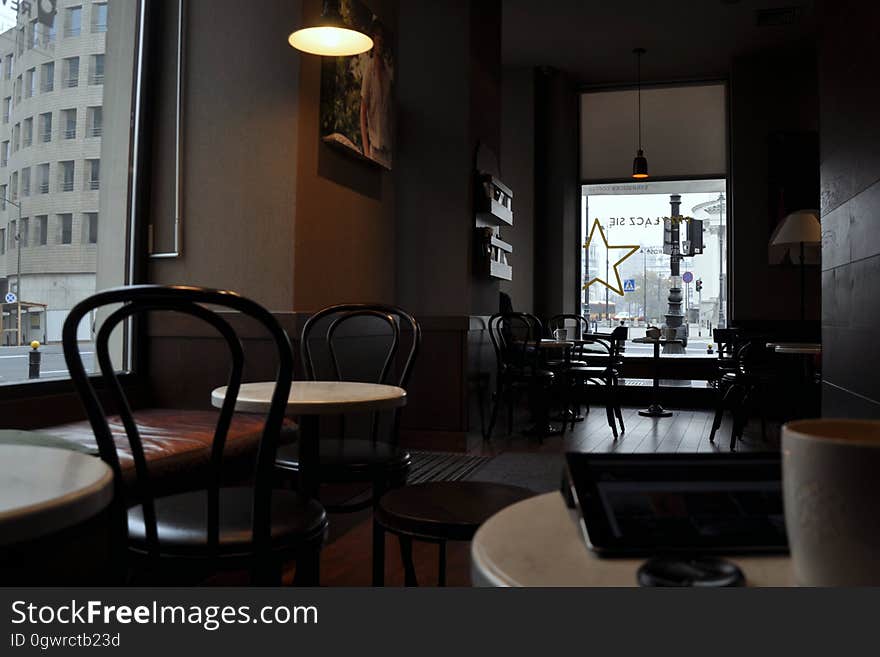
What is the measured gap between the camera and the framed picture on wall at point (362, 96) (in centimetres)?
375

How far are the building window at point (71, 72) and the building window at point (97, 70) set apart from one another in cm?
9

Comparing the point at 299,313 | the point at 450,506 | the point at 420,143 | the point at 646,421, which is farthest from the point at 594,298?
the point at 450,506

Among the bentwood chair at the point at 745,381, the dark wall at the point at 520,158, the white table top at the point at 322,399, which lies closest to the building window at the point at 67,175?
the white table top at the point at 322,399

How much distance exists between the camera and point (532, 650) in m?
0.48

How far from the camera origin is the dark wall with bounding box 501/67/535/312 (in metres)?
8.59

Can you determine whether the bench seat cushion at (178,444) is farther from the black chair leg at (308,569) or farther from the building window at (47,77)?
the building window at (47,77)

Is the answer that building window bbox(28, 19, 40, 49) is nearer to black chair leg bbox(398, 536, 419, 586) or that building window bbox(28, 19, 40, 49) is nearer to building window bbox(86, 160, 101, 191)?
building window bbox(86, 160, 101, 191)

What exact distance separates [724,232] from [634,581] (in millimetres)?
9192

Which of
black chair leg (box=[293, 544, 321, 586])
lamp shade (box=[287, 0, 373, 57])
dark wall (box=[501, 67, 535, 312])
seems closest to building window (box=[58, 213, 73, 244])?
lamp shade (box=[287, 0, 373, 57])

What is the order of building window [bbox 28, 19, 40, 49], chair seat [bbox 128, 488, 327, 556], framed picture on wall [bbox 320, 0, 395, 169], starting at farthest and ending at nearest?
1. framed picture on wall [bbox 320, 0, 395, 169]
2. building window [bbox 28, 19, 40, 49]
3. chair seat [bbox 128, 488, 327, 556]

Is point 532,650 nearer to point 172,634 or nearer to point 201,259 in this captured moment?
point 172,634

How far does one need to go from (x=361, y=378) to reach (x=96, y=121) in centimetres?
181

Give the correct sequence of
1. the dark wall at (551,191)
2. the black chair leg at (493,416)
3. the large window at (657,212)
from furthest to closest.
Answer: the large window at (657,212), the dark wall at (551,191), the black chair leg at (493,416)

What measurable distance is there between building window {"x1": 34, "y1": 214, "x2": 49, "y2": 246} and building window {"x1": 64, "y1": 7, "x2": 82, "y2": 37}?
0.81 metres
